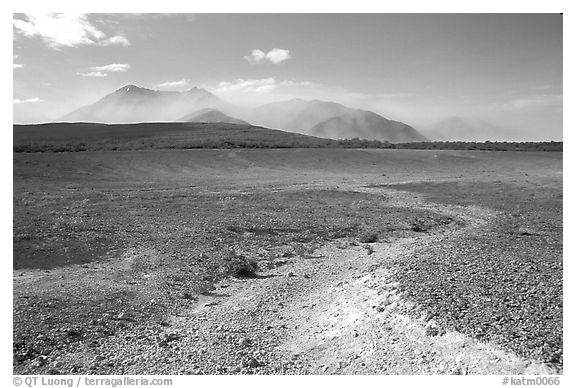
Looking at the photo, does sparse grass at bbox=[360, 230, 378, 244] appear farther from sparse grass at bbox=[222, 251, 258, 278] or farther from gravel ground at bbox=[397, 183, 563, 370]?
sparse grass at bbox=[222, 251, 258, 278]

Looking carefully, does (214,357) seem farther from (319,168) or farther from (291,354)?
(319,168)

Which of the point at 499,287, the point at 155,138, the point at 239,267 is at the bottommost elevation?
the point at 239,267

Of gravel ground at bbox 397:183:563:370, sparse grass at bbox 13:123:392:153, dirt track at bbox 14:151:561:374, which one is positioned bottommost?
dirt track at bbox 14:151:561:374

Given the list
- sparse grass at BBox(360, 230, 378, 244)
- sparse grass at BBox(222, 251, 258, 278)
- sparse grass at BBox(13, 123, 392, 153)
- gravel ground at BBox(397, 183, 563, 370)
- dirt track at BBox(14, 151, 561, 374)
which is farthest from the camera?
sparse grass at BBox(13, 123, 392, 153)

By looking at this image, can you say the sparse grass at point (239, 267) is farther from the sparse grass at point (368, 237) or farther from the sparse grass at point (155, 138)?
the sparse grass at point (155, 138)

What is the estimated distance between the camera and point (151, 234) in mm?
13484

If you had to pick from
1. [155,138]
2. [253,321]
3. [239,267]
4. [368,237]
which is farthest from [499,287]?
[155,138]

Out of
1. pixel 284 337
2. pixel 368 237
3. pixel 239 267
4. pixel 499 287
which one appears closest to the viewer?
pixel 284 337

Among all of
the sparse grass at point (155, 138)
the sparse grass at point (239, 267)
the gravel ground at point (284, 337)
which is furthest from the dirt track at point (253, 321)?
the sparse grass at point (155, 138)

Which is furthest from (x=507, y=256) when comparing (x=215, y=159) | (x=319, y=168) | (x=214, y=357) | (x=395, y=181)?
(x=215, y=159)

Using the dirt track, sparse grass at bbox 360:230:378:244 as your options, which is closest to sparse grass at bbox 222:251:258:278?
the dirt track

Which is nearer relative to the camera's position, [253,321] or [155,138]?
[253,321]

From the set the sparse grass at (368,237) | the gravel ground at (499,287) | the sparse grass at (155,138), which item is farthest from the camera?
the sparse grass at (155,138)

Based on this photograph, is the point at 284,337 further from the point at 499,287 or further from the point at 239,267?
the point at 239,267
